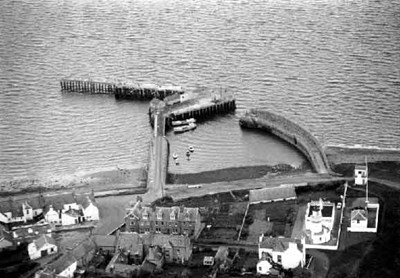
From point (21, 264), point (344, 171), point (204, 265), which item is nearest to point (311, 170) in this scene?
point (344, 171)

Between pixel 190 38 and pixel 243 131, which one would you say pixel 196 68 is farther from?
pixel 243 131

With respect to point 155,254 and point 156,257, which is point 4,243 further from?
point 156,257

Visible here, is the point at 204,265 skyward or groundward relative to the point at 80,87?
groundward

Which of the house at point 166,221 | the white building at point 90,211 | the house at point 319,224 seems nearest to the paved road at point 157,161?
the white building at point 90,211

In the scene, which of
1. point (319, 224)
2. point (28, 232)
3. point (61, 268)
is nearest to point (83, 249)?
point (61, 268)

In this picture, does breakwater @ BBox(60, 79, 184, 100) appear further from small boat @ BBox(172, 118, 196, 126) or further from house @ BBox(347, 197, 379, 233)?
house @ BBox(347, 197, 379, 233)

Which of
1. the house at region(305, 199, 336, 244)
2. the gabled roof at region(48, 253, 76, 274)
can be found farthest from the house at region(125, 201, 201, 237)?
the house at region(305, 199, 336, 244)

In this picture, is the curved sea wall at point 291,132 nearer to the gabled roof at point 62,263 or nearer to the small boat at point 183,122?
the small boat at point 183,122
